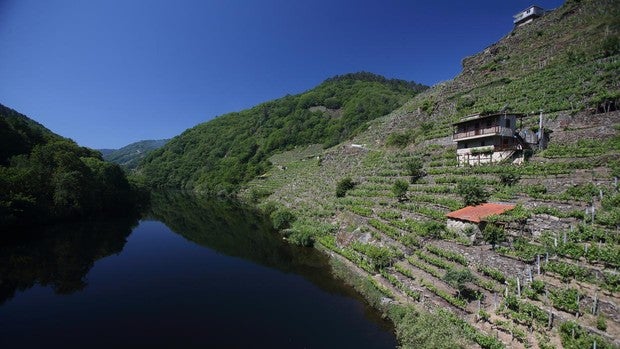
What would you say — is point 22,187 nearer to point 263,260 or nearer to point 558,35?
point 263,260

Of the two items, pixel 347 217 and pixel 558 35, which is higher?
pixel 558 35

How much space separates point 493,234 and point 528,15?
97239 millimetres

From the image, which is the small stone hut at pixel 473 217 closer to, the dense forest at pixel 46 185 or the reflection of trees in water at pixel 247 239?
the reflection of trees in water at pixel 247 239

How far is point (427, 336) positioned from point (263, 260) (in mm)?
23451

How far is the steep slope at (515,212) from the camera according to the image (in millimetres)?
17891

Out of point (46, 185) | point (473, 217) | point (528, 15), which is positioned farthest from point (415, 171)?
point (528, 15)

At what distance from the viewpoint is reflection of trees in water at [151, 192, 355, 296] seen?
32.9 metres

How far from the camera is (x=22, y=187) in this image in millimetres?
44438

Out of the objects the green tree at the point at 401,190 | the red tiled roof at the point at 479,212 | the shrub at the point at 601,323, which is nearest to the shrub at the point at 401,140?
the green tree at the point at 401,190

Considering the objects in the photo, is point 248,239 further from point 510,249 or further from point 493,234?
point 510,249

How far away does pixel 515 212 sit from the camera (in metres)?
26.2

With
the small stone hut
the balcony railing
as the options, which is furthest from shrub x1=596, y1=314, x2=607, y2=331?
the balcony railing

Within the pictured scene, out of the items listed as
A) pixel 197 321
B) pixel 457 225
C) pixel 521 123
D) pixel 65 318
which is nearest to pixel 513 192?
pixel 457 225

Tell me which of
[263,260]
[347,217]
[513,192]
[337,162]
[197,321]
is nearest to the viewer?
[197,321]
